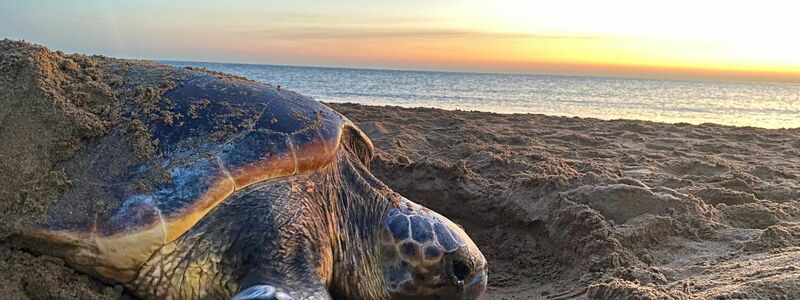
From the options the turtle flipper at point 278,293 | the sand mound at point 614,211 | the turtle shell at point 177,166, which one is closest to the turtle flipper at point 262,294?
the turtle flipper at point 278,293

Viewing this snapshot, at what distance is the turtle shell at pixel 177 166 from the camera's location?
1.83 metres

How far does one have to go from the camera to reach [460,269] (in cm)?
238

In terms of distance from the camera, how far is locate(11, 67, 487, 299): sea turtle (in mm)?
1837

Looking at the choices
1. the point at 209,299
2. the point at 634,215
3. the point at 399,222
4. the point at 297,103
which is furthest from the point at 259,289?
the point at 634,215

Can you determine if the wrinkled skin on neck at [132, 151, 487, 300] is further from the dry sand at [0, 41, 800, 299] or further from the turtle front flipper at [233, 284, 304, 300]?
the dry sand at [0, 41, 800, 299]

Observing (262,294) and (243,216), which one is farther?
(243,216)

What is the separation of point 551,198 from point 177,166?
218cm

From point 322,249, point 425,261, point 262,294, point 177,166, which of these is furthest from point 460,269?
point 177,166

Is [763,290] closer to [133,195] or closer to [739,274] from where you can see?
[739,274]

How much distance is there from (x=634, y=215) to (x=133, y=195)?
2.41 m

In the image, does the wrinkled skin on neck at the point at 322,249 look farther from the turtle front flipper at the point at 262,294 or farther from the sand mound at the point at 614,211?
the sand mound at the point at 614,211

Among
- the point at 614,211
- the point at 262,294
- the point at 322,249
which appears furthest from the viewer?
the point at 614,211

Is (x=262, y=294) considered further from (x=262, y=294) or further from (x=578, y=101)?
(x=578, y=101)

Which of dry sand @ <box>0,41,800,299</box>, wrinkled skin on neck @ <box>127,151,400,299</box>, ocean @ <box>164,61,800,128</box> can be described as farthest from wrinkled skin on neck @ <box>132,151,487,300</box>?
ocean @ <box>164,61,800,128</box>
